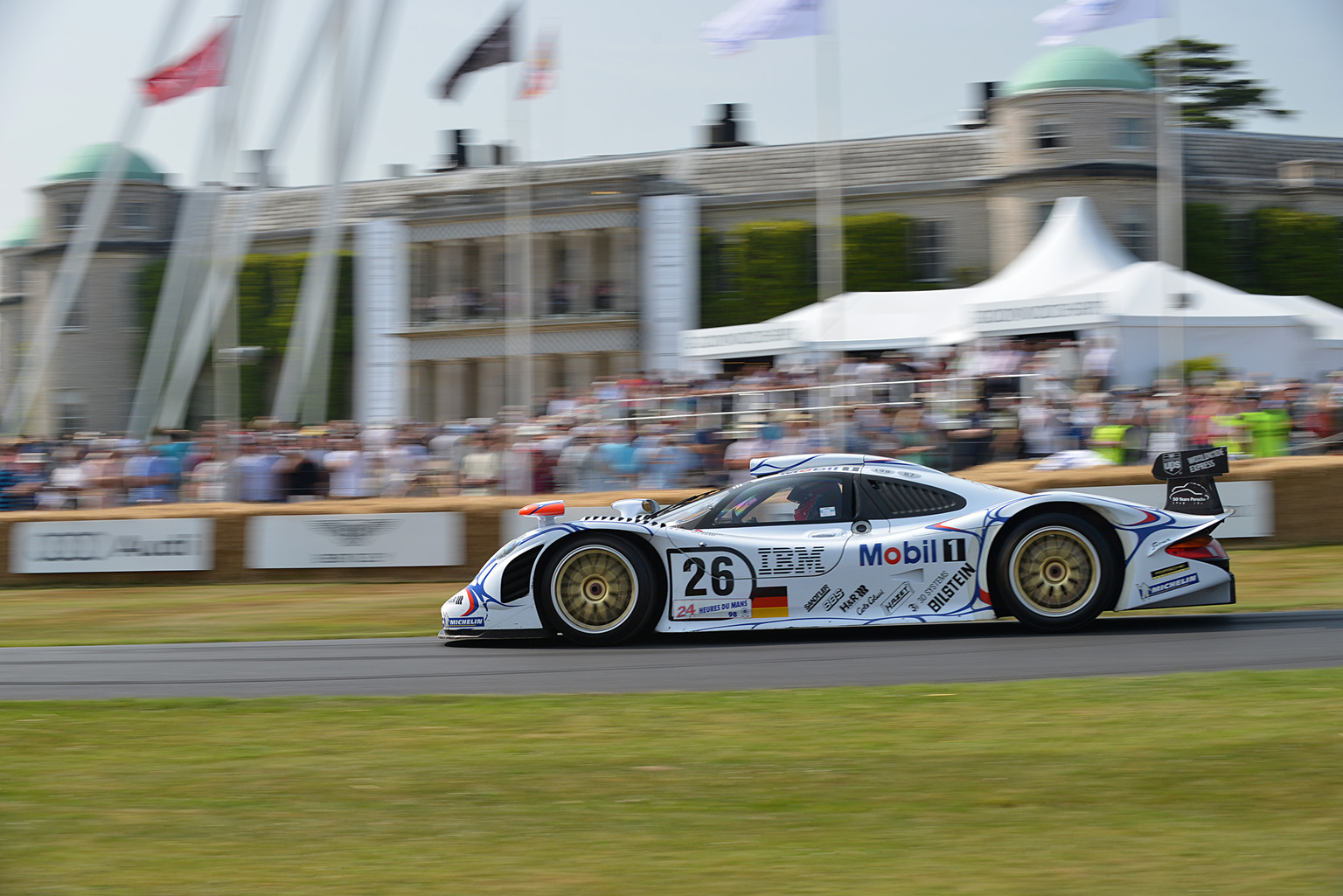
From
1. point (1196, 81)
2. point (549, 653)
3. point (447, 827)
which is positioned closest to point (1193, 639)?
point (549, 653)

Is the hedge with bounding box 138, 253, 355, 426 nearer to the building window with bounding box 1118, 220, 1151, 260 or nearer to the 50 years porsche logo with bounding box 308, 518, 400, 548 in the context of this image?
the building window with bounding box 1118, 220, 1151, 260

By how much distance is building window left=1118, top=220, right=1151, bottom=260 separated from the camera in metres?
37.4

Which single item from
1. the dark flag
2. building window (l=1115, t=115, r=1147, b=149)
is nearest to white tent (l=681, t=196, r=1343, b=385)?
the dark flag

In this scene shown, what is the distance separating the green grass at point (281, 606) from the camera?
11320 millimetres

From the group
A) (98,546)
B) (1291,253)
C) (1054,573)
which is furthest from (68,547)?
(1291,253)

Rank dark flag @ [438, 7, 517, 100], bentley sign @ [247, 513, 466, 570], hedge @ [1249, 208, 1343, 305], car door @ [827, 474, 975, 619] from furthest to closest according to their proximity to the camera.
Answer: hedge @ [1249, 208, 1343, 305] → dark flag @ [438, 7, 517, 100] → bentley sign @ [247, 513, 466, 570] → car door @ [827, 474, 975, 619]

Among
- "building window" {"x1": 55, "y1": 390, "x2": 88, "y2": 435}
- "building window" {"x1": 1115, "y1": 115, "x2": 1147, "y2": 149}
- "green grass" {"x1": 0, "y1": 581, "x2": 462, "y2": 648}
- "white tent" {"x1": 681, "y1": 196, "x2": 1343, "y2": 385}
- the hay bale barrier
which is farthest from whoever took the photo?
"building window" {"x1": 55, "y1": 390, "x2": 88, "y2": 435}

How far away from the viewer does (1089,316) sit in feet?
79.8

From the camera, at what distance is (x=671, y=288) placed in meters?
39.3

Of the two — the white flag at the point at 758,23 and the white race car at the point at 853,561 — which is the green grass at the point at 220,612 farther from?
the white flag at the point at 758,23

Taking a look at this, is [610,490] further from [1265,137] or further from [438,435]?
[1265,137]

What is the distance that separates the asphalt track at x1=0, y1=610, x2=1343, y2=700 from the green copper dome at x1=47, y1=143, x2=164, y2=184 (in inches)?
1634

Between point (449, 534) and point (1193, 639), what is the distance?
28.7ft

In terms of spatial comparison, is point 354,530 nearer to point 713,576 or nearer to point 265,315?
point 713,576
